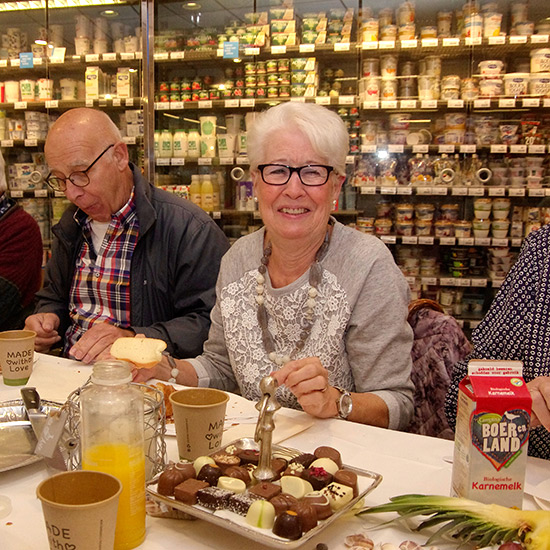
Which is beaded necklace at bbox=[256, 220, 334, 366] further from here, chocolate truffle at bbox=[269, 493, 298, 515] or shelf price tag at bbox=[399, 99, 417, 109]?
shelf price tag at bbox=[399, 99, 417, 109]

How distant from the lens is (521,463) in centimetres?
90

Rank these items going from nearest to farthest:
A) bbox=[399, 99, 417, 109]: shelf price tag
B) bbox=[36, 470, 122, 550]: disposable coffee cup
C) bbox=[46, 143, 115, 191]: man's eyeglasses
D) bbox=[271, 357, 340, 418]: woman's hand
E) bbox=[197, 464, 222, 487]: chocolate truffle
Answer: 1. bbox=[36, 470, 122, 550]: disposable coffee cup
2. bbox=[197, 464, 222, 487]: chocolate truffle
3. bbox=[271, 357, 340, 418]: woman's hand
4. bbox=[46, 143, 115, 191]: man's eyeglasses
5. bbox=[399, 99, 417, 109]: shelf price tag

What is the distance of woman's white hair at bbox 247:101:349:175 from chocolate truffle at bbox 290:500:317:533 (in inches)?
41.3

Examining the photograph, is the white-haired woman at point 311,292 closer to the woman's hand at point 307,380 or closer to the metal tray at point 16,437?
the woman's hand at point 307,380

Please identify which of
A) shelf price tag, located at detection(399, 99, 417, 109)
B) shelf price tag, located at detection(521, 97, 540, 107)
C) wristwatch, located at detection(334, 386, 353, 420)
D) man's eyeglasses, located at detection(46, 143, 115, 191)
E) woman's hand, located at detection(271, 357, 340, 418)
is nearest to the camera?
woman's hand, located at detection(271, 357, 340, 418)

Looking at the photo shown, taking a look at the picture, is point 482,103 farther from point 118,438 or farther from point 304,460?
point 118,438

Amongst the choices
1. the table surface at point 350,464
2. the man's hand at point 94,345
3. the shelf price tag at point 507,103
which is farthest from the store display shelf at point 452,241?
the table surface at point 350,464

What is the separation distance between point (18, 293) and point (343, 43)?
3058mm

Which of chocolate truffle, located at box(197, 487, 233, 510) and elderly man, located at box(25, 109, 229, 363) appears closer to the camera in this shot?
chocolate truffle, located at box(197, 487, 233, 510)

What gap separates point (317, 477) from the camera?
0.92 meters

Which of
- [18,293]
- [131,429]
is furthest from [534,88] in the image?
[131,429]

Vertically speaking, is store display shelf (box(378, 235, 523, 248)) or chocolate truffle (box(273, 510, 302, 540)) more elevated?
store display shelf (box(378, 235, 523, 248))

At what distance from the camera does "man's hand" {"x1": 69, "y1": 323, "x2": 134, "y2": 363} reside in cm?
183

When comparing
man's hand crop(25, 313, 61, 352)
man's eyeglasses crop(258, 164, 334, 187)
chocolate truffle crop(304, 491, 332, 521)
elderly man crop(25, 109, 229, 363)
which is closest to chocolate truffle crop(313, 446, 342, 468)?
chocolate truffle crop(304, 491, 332, 521)
